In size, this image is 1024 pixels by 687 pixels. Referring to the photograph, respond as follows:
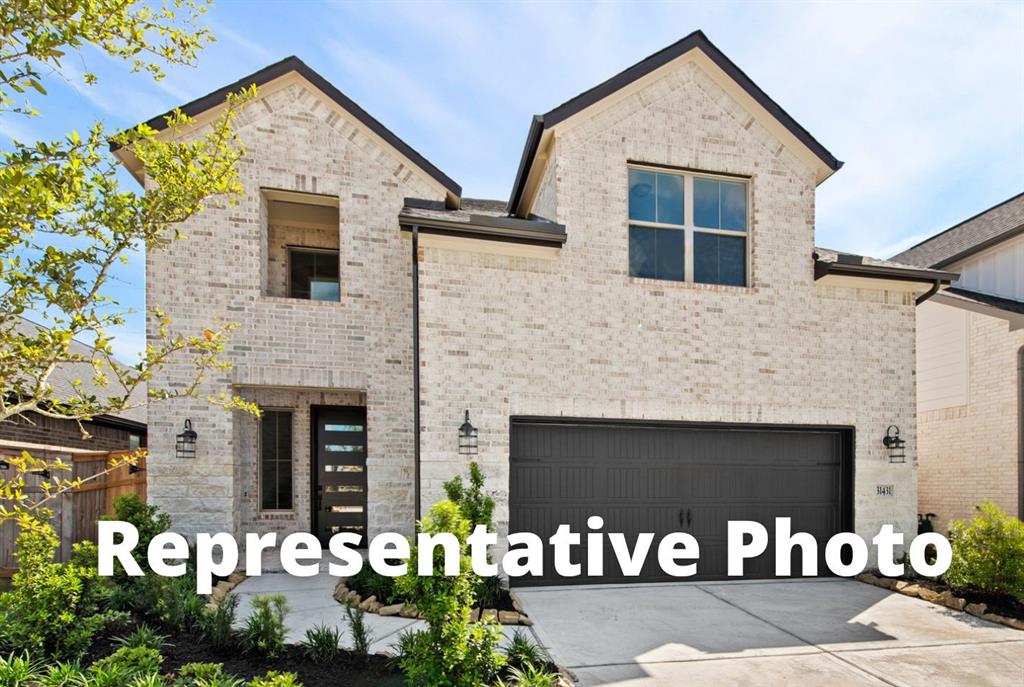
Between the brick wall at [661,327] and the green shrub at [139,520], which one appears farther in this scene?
the brick wall at [661,327]

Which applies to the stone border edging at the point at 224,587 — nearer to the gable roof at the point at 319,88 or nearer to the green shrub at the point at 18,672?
the green shrub at the point at 18,672

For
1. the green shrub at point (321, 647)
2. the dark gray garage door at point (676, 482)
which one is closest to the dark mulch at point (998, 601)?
the dark gray garage door at point (676, 482)

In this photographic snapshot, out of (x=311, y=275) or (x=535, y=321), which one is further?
(x=311, y=275)

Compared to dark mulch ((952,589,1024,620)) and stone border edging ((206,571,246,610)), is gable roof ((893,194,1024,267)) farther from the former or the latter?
stone border edging ((206,571,246,610))

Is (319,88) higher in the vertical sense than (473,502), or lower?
higher

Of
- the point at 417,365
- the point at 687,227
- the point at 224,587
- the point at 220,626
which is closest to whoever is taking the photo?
the point at 220,626

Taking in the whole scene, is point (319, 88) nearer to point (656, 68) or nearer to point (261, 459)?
point (656, 68)

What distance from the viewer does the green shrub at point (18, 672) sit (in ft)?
13.1

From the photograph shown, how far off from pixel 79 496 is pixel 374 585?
4682 millimetres

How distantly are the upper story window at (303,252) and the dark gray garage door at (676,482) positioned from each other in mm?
5161

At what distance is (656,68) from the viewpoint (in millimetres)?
9031

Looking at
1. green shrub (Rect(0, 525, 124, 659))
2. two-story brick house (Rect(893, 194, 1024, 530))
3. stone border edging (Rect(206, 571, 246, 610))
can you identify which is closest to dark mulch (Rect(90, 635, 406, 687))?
green shrub (Rect(0, 525, 124, 659))

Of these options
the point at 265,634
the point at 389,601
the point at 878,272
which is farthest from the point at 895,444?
the point at 265,634

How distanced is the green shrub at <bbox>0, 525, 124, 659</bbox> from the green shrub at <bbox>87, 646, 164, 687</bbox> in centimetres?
35
